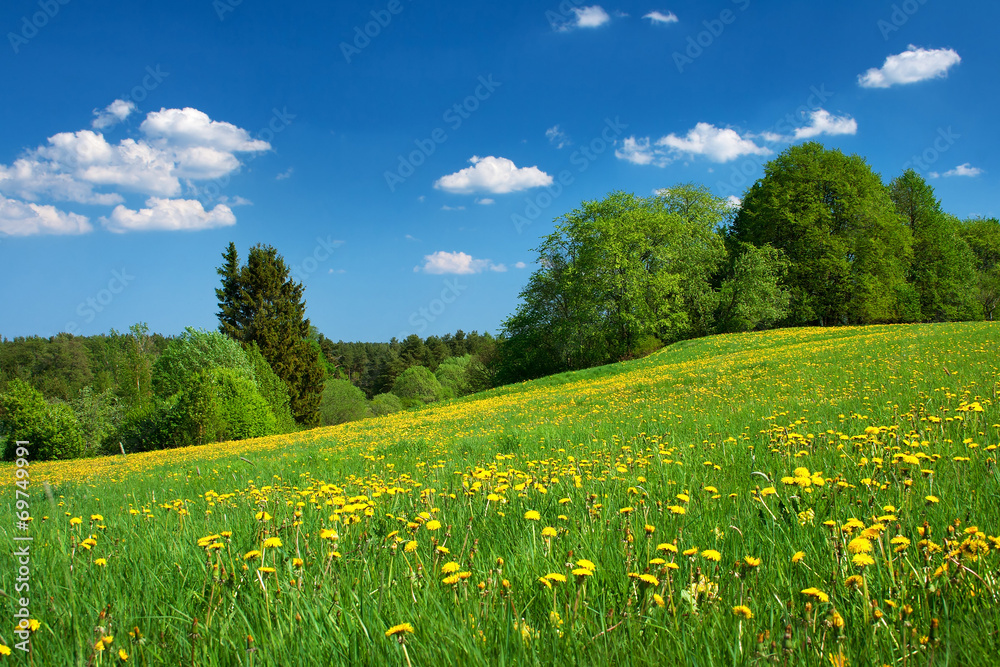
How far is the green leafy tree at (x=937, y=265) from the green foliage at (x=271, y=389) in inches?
1831

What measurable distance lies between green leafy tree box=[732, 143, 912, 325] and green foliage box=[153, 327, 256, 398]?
40.7m

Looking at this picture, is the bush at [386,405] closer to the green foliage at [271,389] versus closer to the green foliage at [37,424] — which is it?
the green foliage at [271,389]

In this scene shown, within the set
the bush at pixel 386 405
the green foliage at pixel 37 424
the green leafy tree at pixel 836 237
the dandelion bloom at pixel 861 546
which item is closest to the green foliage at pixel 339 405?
the bush at pixel 386 405

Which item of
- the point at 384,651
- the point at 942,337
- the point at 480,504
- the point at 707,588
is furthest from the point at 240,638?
the point at 942,337

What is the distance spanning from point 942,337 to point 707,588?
2036cm

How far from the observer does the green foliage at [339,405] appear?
5091cm

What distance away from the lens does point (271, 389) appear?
1411 inches

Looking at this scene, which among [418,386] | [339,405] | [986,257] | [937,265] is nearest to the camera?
[937,265]

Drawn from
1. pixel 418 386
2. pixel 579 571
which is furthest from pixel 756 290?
pixel 418 386

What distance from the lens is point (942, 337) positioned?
16328 millimetres

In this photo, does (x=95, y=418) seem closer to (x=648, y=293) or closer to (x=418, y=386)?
(x=648, y=293)

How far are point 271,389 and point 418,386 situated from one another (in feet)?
167

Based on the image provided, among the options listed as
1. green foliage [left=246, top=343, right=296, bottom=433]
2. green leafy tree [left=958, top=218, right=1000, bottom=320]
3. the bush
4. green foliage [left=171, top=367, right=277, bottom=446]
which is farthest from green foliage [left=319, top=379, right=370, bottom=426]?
green leafy tree [left=958, top=218, right=1000, bottom=320]

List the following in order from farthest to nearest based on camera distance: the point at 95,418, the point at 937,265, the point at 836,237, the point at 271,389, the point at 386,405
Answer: the point at 386,405, the point at 95,418, the point at 937,265, the point at 271,389, the point at 836,237
